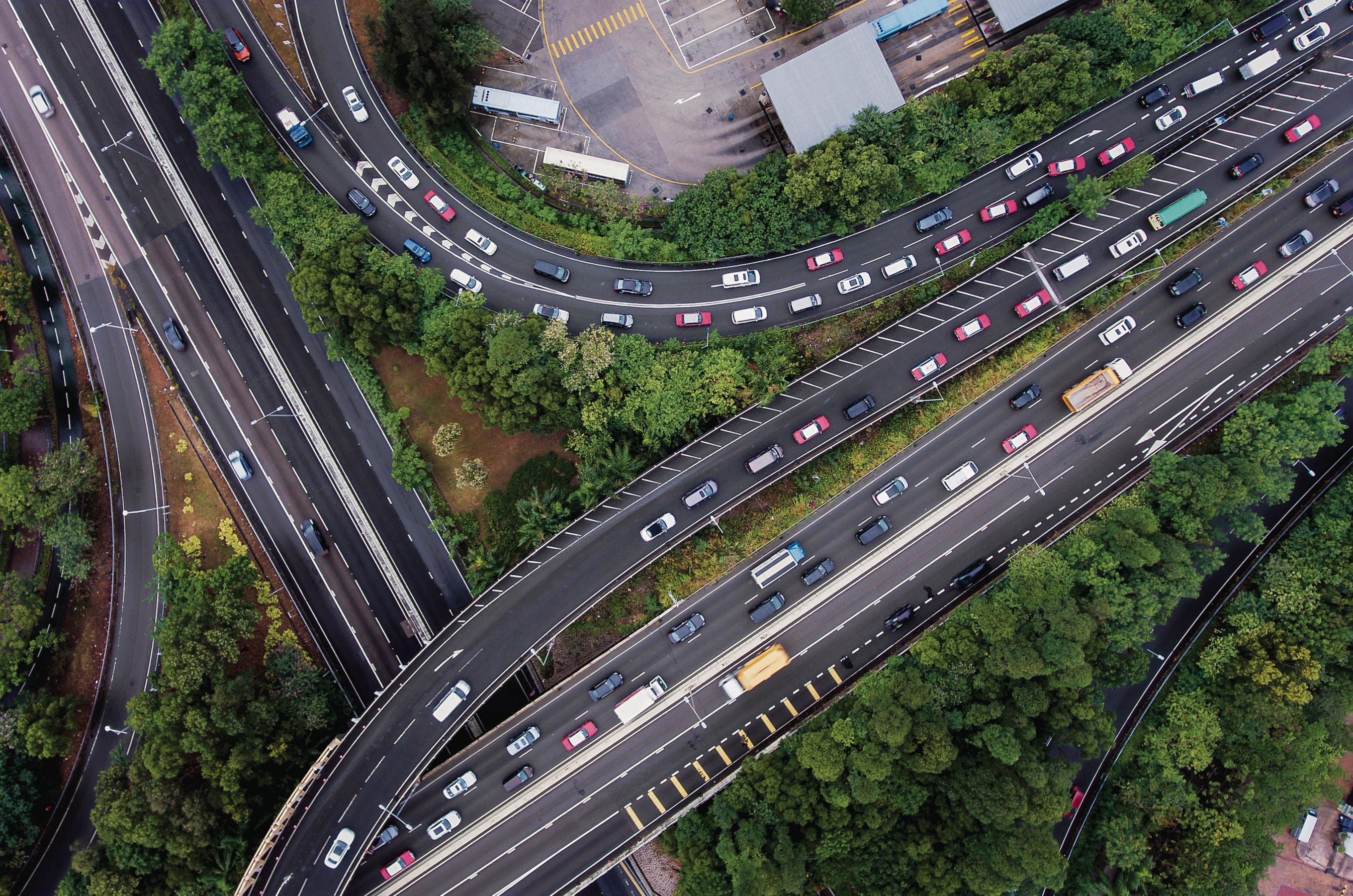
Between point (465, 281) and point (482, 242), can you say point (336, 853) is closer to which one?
point (465, 281)

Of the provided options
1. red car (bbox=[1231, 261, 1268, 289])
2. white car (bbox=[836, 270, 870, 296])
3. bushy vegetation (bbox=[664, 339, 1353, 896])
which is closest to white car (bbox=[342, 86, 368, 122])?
white car (bbox=[836, 270, 870, 296])

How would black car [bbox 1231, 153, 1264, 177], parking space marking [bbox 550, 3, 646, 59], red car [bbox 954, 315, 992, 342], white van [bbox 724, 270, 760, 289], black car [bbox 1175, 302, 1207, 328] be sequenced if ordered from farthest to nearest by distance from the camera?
parking space marking [bbox 550, 3, 646, 59], white van [bbox 724, 270, 760, 289], black car [bbox 1231, 153, 1264, 177], black car [bbox 1175, 302, 1207, 328], red car [bbox 954, 315, 992, 342]

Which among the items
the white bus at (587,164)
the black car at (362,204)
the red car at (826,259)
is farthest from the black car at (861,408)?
the black car at (362,204)

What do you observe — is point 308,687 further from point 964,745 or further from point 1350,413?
point 1350,413

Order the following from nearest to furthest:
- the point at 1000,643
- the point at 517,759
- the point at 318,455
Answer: the point at 1000,643 → the point at 517,759 → the point at 318,455

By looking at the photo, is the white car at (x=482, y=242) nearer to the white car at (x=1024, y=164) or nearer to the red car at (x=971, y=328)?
the red car at (x=971, y=328)

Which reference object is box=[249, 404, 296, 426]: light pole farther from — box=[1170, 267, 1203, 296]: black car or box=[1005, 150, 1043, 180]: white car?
box=[1170, 267, 1203, 296]: black car

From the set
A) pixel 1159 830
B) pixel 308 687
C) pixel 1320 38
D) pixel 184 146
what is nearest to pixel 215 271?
pixel 184 146
